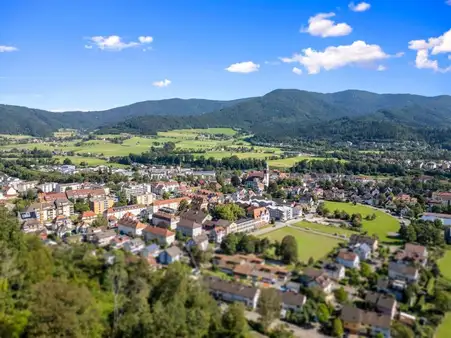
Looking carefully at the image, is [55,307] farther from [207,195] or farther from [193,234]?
[207,195]

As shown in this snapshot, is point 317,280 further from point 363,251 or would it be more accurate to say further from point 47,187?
point 47,187

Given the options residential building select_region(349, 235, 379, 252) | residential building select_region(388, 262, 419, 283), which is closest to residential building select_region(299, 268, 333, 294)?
residential building select_region(388, 262, 419, 283)

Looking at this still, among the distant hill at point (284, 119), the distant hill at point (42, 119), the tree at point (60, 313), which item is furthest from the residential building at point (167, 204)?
the distant hill at point (42, 119)

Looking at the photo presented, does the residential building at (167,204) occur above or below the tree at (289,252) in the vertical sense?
above

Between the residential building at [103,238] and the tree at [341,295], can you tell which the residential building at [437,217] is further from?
the residential building at [103,238]

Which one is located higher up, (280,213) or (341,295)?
(280,213)

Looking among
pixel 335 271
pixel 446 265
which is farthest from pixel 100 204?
pixel 446 265

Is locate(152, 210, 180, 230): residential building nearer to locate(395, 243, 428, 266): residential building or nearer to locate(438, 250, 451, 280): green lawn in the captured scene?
locate(395, 243, 428, 266): residential building
